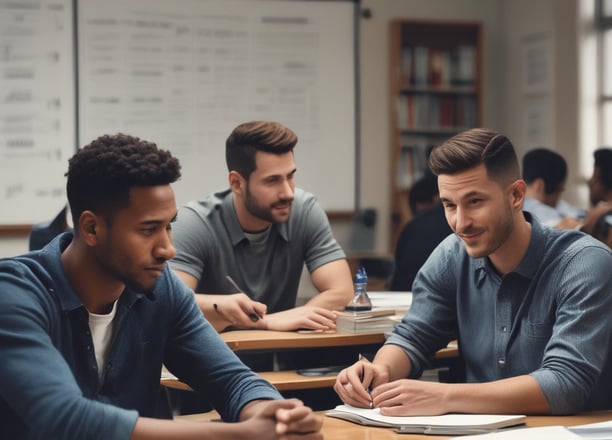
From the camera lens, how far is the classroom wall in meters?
6.68

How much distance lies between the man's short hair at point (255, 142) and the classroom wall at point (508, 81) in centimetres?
309

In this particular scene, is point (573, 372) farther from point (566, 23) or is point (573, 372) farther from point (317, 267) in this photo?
point (566, 23)

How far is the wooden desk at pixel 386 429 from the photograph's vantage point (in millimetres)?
1944

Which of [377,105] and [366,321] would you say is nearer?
[366,321]

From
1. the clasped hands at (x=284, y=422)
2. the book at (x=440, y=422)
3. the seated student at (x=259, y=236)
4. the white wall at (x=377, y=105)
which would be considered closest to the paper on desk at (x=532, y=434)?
the book at (x=440, y=422)

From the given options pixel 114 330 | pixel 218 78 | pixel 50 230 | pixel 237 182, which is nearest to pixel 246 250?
pixel 237 182

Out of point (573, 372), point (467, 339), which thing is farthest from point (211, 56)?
point (573, 372)

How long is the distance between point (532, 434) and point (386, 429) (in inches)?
12.1

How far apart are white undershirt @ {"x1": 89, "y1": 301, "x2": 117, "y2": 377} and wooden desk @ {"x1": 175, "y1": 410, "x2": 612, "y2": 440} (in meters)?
0.49

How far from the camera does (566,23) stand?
264 inches

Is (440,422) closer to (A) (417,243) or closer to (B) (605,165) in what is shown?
(A) (417,243)

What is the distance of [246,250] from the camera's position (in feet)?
11.7

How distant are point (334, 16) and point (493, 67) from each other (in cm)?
144

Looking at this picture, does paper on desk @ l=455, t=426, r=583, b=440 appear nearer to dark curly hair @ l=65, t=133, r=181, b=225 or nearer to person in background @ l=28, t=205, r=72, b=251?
dark curly hair @ l=65, t=133, r=181, b=225
